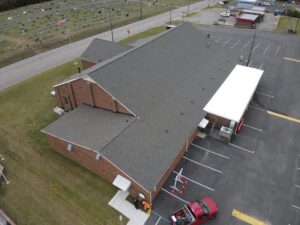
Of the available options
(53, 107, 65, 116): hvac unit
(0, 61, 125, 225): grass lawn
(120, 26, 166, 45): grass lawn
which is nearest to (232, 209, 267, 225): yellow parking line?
(0, 61, 125, 225): grass lawn

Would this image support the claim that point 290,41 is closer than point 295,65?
No

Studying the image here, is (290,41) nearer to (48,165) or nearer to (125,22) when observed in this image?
(125,22)

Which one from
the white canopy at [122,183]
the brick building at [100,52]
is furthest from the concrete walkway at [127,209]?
the brick building at [100,52]

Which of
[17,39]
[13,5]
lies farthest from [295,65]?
[13,5]

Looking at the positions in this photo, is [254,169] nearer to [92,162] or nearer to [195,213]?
[195,213]

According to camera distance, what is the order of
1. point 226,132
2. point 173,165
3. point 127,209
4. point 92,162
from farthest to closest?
point 226,132 → point 173,165 → point 92,162 → point 127,209

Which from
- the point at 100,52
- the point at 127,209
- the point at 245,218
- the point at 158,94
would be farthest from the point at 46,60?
the point at 245,218

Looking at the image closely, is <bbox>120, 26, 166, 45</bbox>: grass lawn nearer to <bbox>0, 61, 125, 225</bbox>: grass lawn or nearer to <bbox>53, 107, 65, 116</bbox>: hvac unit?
<bbox>53, 107, 65, 116</bbox>: hvac unit
